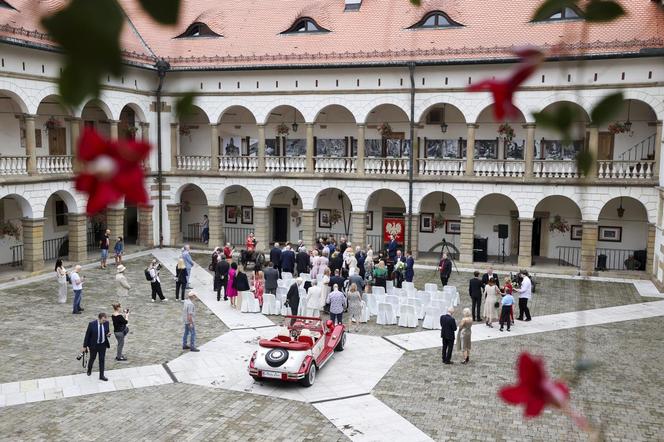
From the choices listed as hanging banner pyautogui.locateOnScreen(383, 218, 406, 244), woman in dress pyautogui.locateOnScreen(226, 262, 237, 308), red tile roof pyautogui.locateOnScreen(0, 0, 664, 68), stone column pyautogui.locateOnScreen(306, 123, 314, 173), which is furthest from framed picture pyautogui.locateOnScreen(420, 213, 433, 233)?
woman in dress pyautogui.locateOnScreen(226, 262, 237, 308)

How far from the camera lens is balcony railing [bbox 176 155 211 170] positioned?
32.2 m

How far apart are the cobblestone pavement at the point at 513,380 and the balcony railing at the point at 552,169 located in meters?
10.4

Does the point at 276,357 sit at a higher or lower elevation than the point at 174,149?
lower

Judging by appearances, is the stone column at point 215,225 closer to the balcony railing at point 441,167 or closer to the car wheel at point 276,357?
the balcony railing at point 441,167

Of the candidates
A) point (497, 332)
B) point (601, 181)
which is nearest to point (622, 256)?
point (601, 181)

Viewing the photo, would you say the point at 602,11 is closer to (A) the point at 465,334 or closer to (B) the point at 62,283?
(A) the point at 465,334

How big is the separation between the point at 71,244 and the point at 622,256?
23.2 meters

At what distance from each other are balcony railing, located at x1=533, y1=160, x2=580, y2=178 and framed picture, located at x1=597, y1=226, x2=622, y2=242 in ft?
12.0

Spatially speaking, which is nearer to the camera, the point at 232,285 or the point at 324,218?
the point at 232,285

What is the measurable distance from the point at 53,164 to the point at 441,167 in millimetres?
16011

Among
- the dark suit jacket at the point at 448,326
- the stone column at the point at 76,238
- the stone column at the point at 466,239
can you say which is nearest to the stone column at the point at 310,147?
the stone column at the point at 466,239

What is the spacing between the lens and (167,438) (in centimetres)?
1105

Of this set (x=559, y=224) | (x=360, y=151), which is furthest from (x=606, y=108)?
(x=559, y=224)

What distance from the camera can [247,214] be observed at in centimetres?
3453
